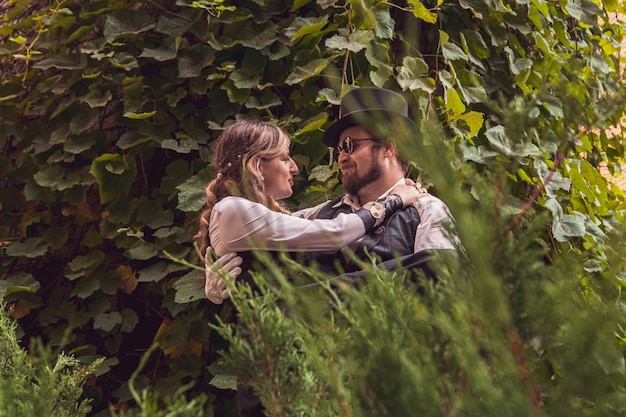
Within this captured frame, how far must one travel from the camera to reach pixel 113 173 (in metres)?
2.64

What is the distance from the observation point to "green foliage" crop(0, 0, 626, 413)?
2.44 meters

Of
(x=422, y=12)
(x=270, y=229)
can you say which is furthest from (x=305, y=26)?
(x=270, y=229)

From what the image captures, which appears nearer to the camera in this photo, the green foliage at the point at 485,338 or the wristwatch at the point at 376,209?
the green foliage at the point at 485,338

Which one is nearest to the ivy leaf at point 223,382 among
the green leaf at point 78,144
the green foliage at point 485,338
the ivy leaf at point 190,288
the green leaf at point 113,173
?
the ivy leaf at point 190,288

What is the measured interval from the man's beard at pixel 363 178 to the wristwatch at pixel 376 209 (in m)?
0.15

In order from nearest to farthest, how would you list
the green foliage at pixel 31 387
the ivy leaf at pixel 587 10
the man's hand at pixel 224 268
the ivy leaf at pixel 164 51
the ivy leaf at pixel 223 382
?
the green foliage at pixel 31 387
the man's hand at pixel 224 268
the ivy leaf at pixel 223 382
the ivy leaf at pixel 164 51
the ivy leaf at pixel 587 10

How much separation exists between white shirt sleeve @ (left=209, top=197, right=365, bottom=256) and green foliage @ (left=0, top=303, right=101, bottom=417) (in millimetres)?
711

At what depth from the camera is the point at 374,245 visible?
5.51 feet

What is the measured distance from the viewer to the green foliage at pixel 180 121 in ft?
8.01

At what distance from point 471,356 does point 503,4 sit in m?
2.43

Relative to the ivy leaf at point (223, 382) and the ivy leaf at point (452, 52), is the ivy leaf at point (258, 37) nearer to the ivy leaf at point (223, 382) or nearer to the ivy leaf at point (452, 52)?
the ivy leaf at point (452, 52)

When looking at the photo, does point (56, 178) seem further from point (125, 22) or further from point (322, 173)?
point (322, 173)

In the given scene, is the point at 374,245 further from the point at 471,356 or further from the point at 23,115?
the point at 23,115

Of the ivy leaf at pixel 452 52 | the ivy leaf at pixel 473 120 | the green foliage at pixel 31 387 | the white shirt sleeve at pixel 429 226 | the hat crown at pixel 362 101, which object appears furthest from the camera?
the ivy leaf at pixel 452 52
